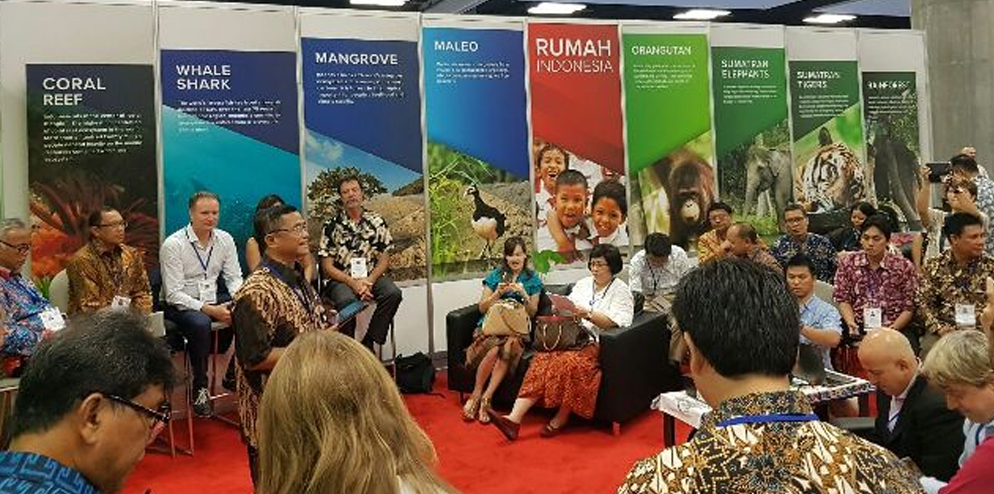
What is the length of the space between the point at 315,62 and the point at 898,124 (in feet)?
19.1

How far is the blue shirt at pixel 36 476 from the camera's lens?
47.2 inches

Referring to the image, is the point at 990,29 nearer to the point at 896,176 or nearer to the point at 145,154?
the point at 896,176

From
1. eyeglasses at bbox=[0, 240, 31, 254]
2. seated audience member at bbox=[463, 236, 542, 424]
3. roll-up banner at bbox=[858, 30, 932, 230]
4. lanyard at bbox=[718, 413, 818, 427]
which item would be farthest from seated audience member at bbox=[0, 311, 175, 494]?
roll-up banner at bbox=[858, 30, 932, 230]

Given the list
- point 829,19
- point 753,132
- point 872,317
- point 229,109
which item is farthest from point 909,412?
point 829,19

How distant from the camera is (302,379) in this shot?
59.0 inches

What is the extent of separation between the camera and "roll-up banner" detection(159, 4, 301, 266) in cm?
584

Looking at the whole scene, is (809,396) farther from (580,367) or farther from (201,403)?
(201,403)

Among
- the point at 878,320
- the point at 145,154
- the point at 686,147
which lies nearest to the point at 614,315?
the point at 878,320

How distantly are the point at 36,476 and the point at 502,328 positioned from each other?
4643mm

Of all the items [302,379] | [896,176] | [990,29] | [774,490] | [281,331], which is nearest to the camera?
[774,490]

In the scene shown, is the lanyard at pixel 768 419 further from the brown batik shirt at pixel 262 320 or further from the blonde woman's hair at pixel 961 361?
the brown batik shirt at pixel 262 320

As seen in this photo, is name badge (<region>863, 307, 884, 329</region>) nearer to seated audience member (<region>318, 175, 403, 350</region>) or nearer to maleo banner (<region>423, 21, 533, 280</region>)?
maleo banner (<region>423, 21, 533, 280</region>)

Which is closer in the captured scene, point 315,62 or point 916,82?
point 315,62

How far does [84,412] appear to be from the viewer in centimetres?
131
